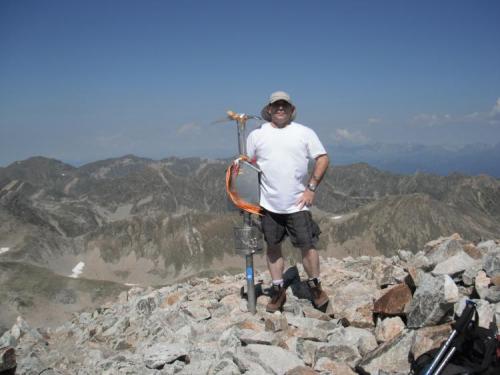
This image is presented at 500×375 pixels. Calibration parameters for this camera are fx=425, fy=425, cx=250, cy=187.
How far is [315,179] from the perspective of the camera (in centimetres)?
710

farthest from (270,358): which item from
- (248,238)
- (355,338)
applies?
(248,238)

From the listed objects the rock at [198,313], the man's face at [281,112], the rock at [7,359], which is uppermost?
the man's face at [281,112]

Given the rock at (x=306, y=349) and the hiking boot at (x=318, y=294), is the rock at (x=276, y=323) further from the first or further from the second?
the hiking boot at (x=318, y=294)

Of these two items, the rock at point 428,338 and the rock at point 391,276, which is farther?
the rock at point 391,276

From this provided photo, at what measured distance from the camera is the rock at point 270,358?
5884mm

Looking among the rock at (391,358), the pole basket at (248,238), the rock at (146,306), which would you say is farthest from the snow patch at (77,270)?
the rock at (391,358)

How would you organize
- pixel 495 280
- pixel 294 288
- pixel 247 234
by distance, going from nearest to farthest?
pixel 495 280
pixel 247 234
pixel 294 288

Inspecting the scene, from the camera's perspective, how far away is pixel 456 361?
15.7ft

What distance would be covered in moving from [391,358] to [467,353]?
1.11 m

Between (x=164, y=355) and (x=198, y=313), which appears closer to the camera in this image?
(x=164, y=355)

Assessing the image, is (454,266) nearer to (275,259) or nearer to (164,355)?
(275,259)

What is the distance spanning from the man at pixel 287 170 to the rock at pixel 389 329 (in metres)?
1.52

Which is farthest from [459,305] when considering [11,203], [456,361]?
[11,203]

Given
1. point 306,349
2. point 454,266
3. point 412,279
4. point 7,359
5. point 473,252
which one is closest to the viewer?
point 306,349
